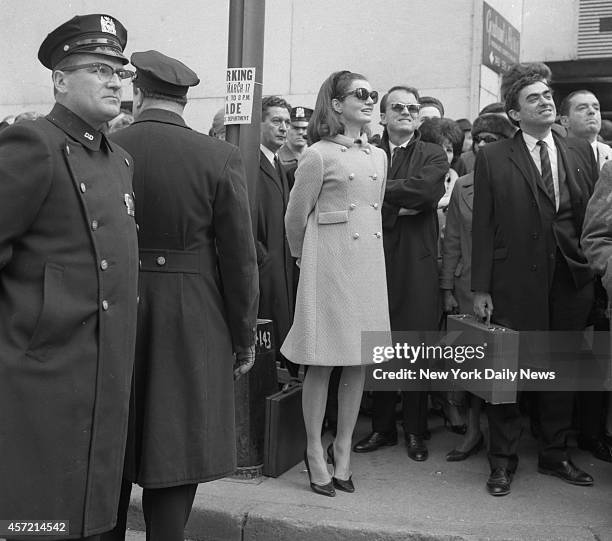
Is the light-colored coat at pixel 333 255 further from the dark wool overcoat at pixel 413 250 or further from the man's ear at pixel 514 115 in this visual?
the man's ear at pixel 514 115

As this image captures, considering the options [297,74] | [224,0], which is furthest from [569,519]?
[224,0]

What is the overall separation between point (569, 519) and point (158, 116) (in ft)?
8.85

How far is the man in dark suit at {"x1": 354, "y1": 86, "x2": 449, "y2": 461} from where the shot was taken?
17.0 feet

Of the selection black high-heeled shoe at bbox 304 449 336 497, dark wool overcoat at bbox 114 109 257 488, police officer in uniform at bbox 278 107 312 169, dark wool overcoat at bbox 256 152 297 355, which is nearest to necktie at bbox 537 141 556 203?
dark wool overcoat at bbox 256 152 297 355

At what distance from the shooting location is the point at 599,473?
16.0 feet

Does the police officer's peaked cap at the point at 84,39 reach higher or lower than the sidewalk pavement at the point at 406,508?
higher

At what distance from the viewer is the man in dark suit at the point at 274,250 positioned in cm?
539

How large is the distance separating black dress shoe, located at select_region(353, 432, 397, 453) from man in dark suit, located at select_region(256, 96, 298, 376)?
0.62 meters

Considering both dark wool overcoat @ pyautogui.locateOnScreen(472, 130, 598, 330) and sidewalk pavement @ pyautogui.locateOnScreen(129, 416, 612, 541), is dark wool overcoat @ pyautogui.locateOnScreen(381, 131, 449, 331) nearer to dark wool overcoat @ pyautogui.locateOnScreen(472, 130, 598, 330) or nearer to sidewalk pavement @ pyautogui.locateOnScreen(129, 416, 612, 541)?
dark wool overcoat @ pyautogui.locateOnScreen(472, 130, 598, 330)

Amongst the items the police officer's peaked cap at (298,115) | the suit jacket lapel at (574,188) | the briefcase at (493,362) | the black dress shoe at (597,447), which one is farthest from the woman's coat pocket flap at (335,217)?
the police officer's peaked cap at (298,115)

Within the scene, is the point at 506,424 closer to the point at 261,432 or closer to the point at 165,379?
the point at 261,432

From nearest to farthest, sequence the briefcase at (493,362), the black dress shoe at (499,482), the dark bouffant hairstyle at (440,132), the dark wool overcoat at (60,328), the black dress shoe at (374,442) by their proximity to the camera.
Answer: the dark wool overcoat at (60,328)
the briefcase at (493,362)
the black dress shoe at (499,482)
the black dress shoe at (374,442)
the dark bouffant hairstyle at (440,132)

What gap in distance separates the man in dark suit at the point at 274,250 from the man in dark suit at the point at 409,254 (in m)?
0.68

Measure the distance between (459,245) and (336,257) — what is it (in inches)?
48.2
